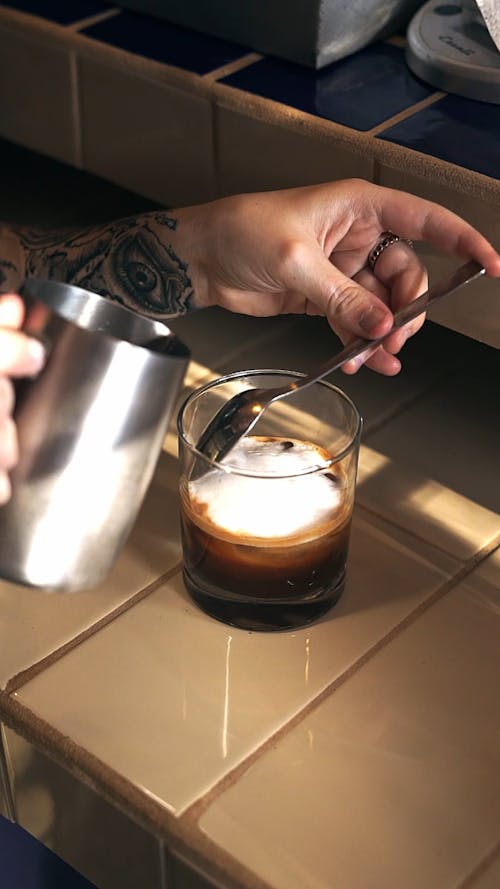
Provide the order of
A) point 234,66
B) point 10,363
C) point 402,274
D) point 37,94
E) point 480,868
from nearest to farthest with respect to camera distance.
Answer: point 10,363, point 480,868, point 402,274, point 234,66, point 37,94

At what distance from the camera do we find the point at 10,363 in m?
0.49

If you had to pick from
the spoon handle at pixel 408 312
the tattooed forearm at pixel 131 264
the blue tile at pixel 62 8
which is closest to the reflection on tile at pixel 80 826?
the spoon handle at pixel 408 312

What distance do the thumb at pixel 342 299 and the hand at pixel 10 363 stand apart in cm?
26

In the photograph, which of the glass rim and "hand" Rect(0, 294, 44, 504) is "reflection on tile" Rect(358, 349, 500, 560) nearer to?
the glass rim

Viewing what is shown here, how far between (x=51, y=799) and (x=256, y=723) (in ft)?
0.41

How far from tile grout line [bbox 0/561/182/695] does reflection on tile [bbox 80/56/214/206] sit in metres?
0.31

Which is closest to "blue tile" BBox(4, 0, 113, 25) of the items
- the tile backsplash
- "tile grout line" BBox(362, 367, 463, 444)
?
the tile backsplash

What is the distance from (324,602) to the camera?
2.49ft

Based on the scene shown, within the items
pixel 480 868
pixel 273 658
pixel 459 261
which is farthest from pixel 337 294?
pixel 480 868

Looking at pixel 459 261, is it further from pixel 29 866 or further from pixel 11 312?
pixel 29 866

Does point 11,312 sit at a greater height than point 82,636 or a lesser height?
greater

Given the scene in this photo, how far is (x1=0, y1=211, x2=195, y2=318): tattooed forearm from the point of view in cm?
92

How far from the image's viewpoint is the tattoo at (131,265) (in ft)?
3.01

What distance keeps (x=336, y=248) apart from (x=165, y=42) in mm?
246
